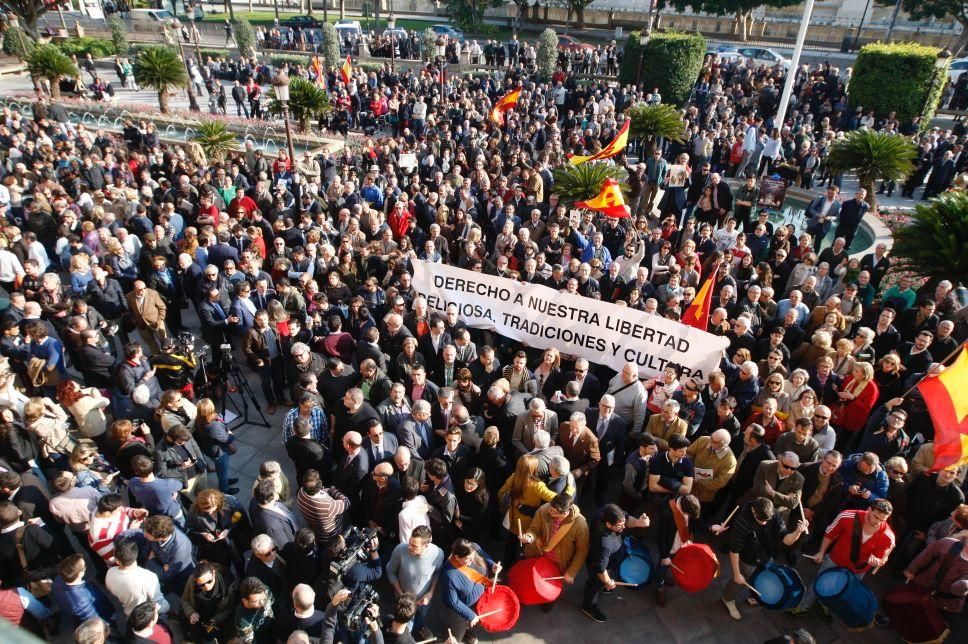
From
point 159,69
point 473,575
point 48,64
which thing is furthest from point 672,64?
point 473,575

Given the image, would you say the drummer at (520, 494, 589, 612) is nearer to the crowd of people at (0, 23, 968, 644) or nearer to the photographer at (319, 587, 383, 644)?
the crowd of people at (0, 23, 968, 644)

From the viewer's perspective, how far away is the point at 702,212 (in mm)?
12680

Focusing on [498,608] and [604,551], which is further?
[604,551]

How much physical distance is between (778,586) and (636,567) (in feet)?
3.96

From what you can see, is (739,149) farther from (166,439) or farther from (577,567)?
(166,439)

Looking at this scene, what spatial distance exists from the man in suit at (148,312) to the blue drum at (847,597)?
8.14 meters

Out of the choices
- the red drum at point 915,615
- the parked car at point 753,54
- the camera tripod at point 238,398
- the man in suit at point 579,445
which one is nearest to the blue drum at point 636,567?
the man in suit at point 579,445

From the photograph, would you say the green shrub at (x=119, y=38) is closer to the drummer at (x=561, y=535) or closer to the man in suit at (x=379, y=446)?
the man in suit at (x=379, y=446)

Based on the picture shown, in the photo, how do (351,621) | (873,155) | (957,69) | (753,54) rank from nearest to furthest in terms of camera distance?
(351,621) → (873,155) → (957,69) → (753,54)

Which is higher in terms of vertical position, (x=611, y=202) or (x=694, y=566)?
(x=611, y=202)

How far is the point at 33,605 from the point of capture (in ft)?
15.0

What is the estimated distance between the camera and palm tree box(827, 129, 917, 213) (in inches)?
488

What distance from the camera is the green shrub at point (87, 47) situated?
1377 inches

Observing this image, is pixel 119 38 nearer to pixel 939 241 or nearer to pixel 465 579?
pixel 939 241
